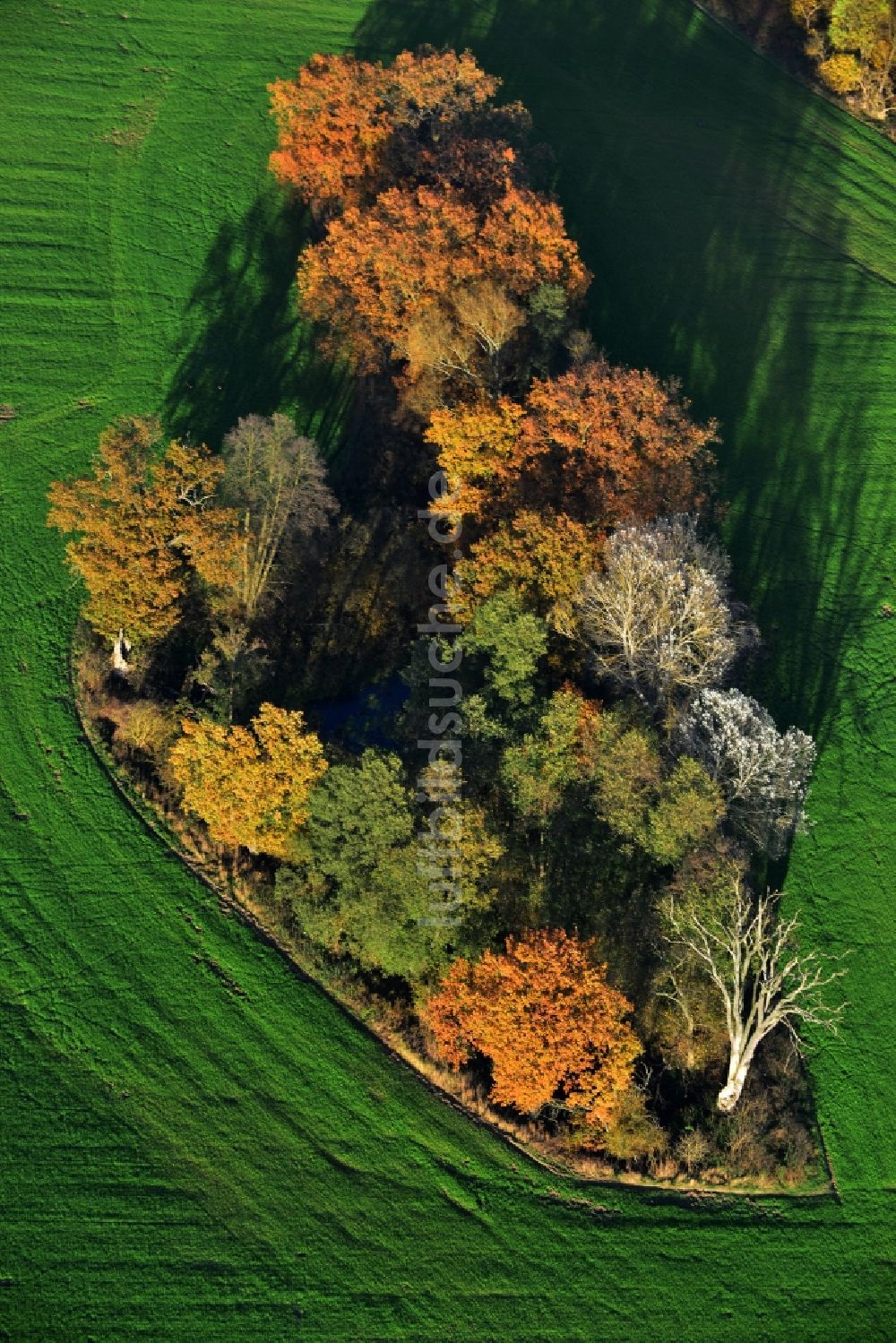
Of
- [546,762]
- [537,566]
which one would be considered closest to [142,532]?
[537,566]

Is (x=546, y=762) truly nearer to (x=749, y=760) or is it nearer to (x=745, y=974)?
(x=749, y=760)

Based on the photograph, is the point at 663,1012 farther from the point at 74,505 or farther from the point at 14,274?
the point at 14,274

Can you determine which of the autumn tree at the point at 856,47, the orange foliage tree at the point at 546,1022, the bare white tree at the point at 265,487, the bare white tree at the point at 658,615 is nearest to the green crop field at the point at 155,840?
the autumn tree at the point at 856,47

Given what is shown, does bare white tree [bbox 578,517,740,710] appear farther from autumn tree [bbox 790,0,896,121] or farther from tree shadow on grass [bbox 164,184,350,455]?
autumn tree [bbox 790,0,896,121]

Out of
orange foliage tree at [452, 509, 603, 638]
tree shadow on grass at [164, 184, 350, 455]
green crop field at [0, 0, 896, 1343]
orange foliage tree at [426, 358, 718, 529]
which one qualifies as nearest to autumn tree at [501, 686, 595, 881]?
orange foliage tree at [452, 509, 603, 638]

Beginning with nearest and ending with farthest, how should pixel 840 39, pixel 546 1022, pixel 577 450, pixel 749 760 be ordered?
pixel 546 1022, pixel 749 760, pixel 577 450, pixel 840 39

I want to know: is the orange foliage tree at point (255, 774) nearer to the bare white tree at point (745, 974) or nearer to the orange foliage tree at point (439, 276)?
the bare white tree at point (745, 974)

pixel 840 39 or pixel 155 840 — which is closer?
pixel 155 840
